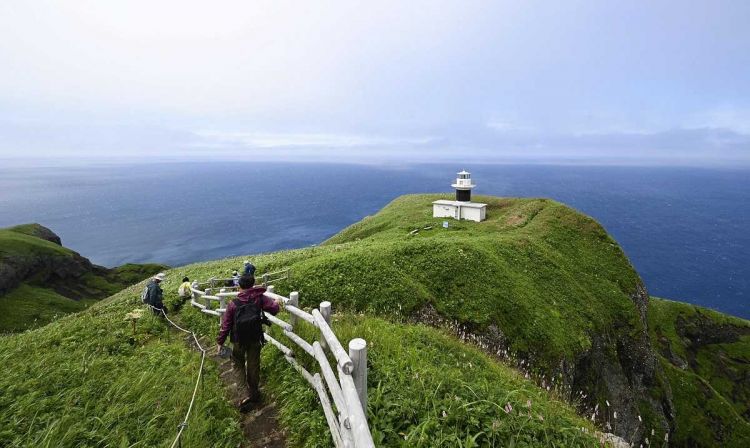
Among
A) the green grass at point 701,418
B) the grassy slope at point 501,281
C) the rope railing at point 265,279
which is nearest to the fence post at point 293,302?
the grassy slope at point 501,281

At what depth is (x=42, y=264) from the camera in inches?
2606

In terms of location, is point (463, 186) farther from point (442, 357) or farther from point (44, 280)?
point (44, 280)

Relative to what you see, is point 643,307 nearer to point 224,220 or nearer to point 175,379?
point 175,379

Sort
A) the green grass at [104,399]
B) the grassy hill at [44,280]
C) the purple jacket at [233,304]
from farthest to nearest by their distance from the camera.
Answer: the grassy hill at [44,280] < the purple jacket at [233,304] < the green grass at [104,399]

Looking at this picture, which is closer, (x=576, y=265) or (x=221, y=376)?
(x=221, y=376)

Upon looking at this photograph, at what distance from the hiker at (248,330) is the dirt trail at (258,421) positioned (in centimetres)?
26

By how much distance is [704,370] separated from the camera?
53469 mm

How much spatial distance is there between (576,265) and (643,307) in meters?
8.78

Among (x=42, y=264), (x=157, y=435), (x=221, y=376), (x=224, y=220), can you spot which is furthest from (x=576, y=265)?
(x=224, y=220)

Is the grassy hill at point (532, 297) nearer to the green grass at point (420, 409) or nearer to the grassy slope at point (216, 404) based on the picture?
the green grass at point (420, 409)

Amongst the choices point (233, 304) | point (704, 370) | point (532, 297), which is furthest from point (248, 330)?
point (704, 370)

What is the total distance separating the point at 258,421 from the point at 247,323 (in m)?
2.03

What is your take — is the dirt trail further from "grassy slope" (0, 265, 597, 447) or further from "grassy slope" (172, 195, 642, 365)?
"grassy slope" (172, 195, 642, 365)

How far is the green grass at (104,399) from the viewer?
586 cm
